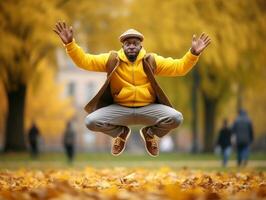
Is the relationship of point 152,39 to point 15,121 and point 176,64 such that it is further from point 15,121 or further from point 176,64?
point 176,64

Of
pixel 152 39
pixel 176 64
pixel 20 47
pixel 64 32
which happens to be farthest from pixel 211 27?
pixel 64 32

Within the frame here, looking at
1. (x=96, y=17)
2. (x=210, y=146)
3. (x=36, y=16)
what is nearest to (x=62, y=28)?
(x=36, y=16)

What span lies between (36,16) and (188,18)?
6.34m

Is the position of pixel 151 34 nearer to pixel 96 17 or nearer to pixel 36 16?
pixel 96 17

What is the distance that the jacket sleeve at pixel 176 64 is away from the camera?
9.77 m

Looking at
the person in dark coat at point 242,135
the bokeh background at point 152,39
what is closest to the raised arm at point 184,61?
the person in dark coat at point 242,135

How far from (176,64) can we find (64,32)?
158 centimetres

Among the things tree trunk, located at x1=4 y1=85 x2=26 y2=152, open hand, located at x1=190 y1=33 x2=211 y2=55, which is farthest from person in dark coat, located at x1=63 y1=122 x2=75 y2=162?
open hand, located at x1=190 y1=33 x2=211 y2=55

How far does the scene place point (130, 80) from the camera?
971cm

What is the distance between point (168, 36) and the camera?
30.4 m

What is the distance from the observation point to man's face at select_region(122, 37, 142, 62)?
374 inches

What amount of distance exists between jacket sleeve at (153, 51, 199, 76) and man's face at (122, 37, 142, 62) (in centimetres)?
36

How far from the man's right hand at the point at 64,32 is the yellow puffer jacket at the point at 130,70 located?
86mm

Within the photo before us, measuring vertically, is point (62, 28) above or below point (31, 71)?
below
